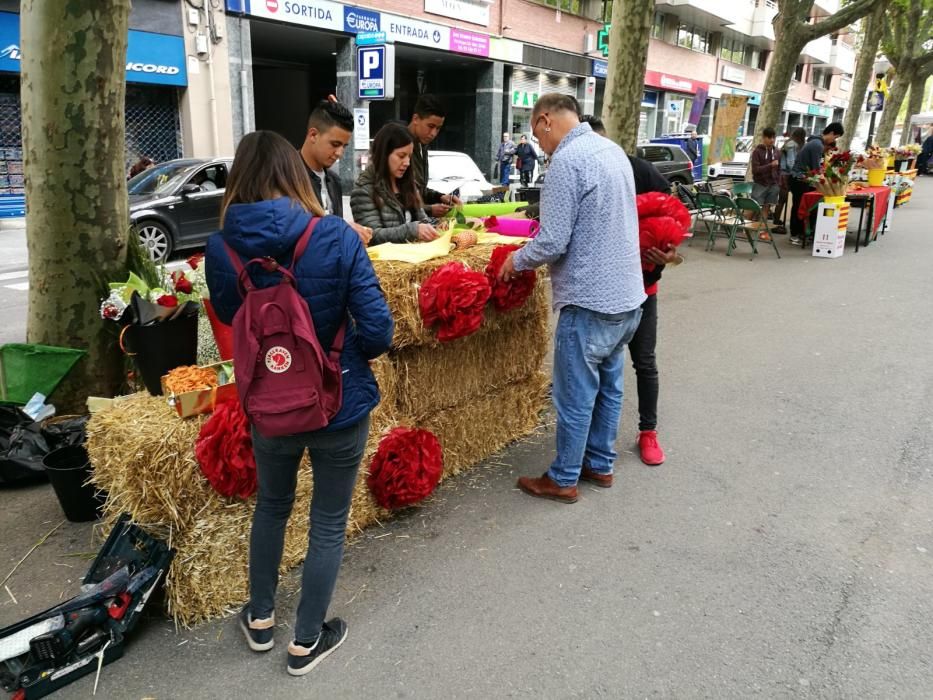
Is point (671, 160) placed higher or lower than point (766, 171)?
higher

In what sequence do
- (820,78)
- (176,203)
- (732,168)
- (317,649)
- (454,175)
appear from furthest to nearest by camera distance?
1. (820,78)
2. (732,168)
3. (454,175)
4. (176,203)
5. (317,649)

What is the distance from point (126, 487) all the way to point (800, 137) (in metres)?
14.7

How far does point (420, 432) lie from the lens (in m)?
3.58

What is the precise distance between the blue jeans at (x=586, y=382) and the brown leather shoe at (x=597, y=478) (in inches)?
2.1

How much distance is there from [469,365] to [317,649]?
1844 mm

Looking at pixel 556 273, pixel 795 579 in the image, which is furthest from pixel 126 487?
pixel 795 579

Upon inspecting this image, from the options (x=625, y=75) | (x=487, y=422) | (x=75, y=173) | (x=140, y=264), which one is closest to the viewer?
(x=75, y=173)

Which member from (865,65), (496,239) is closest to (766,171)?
(496,239)

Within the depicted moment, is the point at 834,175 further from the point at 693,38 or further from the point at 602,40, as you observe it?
the point at 693,38

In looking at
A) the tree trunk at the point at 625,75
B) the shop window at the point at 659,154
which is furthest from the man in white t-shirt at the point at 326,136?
the shop window at the point at 659,154

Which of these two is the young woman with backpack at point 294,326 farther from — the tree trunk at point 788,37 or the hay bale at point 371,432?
the tree trunk at point 788,37

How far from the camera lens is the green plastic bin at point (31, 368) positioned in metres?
3.75

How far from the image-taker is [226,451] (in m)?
2.64

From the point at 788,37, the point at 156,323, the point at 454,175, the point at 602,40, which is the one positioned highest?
the point at 602,40
